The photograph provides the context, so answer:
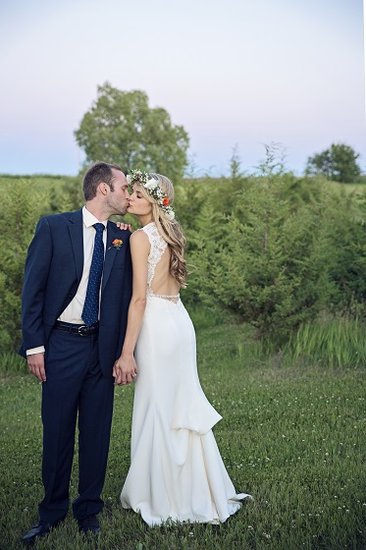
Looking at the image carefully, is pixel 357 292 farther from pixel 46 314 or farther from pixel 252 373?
pixel 46 314

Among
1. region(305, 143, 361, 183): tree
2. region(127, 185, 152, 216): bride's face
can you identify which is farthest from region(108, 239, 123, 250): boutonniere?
region(305, 143, 361, 183): tree

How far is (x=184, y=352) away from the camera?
491 centimetres

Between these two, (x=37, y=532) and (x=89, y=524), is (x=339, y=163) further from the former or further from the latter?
(x=37, y=532)

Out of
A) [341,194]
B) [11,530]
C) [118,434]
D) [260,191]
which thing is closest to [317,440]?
[118,434]

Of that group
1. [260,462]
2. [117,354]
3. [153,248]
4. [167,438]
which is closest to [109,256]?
[153,248]

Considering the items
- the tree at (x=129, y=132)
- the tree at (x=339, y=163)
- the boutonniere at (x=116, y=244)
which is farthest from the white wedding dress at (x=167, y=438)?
the tree at (x=129, y=132)

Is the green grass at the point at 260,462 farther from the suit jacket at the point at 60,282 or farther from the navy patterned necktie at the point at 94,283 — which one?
the navy patterned necktie at the point at 94,283

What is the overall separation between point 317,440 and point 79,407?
263 centimetres

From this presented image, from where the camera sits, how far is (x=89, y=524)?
4.70 metres

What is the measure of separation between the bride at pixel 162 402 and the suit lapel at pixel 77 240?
33 cm

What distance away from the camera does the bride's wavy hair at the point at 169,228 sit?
4.80m

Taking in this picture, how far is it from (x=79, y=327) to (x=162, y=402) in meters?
0.73

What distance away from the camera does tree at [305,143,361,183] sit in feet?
105

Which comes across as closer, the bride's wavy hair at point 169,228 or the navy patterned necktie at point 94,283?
the navy patterned necktie at point 94,283
